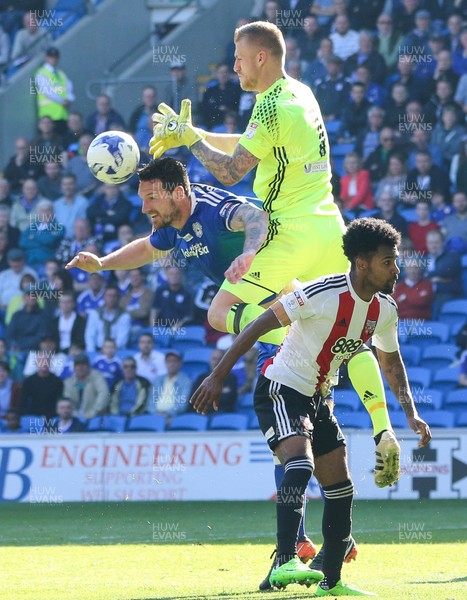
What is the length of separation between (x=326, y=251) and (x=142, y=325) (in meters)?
8.14

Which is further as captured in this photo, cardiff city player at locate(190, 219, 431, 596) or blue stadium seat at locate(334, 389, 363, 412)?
blue stadium seat at locate(334, 389, 363, 412)

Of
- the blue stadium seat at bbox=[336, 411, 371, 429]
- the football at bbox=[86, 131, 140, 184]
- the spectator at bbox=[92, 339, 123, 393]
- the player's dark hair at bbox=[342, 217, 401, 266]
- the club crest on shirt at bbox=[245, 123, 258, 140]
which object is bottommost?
the blue stadium seat at bbox=[336, 411, 371, 429]

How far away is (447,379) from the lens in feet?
46.2

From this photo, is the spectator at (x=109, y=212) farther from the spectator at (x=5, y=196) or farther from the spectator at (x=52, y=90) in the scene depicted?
the spectator at (x=52, y=90)

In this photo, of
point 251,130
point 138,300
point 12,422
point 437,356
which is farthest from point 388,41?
point 251,130

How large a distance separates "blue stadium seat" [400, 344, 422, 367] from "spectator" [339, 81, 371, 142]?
124 inches

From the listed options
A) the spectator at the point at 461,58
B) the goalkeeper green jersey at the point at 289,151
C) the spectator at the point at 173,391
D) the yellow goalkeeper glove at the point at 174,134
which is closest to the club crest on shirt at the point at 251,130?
the goalkeeper green jersey at the point at 289,151

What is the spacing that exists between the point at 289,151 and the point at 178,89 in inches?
398

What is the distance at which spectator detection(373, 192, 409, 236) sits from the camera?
14719 mm

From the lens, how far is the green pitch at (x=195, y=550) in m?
6.46

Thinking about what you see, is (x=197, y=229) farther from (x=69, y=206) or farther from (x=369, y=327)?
(x=69, y=206)

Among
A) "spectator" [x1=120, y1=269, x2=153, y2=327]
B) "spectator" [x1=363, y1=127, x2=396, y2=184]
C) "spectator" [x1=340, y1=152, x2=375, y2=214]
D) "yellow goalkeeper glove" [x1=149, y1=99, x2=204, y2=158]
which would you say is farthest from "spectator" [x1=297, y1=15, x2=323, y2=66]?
"yellow goalkeeper glove" [x1=149, y1=99, x2=204, y2=158]

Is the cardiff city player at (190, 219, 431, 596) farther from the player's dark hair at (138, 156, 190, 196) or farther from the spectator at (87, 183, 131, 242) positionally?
the spectator at (87, 183, 131, 242)

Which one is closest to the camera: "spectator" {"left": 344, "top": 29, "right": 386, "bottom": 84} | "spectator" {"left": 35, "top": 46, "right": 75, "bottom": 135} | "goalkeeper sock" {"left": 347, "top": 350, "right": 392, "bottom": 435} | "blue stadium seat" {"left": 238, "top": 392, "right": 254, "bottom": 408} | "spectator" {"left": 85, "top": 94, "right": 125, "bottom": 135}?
"goalkeeper sock" {"left": 347, "top": 350, "right": 392, "bottom": 435}
